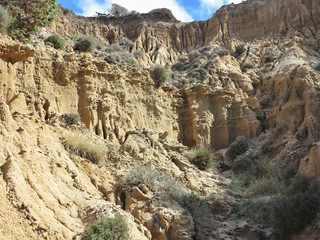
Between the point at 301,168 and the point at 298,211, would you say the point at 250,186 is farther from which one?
the point at 298,211

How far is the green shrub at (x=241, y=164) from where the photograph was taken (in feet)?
50.9

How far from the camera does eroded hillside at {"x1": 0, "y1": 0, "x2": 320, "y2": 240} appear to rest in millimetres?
7438

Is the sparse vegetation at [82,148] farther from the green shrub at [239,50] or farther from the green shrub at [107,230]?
the green shrub at [239,50]

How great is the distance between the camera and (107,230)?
6.69m

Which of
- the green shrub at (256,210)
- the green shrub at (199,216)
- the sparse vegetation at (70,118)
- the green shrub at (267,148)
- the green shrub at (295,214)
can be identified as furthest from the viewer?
the green shrub at (267,148)

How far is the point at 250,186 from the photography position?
12922 mm

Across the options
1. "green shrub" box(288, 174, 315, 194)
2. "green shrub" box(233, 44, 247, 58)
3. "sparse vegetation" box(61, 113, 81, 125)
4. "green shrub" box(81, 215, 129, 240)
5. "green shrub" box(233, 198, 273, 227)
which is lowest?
"green shrub" box(233, 198, 273, 227)

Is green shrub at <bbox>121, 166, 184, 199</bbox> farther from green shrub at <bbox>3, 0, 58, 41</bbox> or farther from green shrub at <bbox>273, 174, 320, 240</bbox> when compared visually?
green shrub at <bbox>3, 0, 58, 41</bbox>

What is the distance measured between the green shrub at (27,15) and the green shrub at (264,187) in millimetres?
10223

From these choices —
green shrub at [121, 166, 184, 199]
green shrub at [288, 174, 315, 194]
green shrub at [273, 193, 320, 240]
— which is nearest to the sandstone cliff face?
green shrub at [121, 166, 184, 199]

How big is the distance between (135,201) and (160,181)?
1508 mm

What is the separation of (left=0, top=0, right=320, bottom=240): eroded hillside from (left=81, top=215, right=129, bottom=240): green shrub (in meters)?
0.29

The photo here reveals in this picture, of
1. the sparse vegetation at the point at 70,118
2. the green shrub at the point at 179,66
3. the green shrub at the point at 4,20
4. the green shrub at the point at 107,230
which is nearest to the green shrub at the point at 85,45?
the sparse vegetation at the point at 70,118

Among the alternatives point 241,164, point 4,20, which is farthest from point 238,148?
point 4,20
